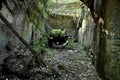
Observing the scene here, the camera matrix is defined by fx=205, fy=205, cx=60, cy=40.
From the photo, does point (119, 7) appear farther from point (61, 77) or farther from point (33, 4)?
point (33, 4)

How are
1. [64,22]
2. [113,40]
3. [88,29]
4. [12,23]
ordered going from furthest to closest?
1. [64,22]
2. [88,29]
3. [12,23]
4. [113,40]

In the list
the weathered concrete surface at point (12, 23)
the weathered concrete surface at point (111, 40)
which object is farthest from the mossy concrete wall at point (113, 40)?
the weathered concrete surface at point (12, 23)

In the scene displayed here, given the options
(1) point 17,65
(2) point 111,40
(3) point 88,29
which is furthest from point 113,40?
(3) point 88,29

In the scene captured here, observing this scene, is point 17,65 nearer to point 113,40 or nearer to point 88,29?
point 113,40

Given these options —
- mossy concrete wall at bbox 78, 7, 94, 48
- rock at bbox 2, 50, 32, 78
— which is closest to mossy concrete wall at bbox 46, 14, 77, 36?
mossy concrete wall at bbox 78, 7, 94, 48

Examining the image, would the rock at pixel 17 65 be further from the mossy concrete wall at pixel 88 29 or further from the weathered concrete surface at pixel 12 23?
the mossy concrete wall at pixel 88 29

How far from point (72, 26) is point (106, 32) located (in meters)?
12.5

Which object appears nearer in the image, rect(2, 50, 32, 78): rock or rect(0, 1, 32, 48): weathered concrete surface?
rect(2, 50, 32, 78): rock

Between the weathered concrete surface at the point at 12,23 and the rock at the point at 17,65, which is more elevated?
the weathered concrete surface at the point at 12,23

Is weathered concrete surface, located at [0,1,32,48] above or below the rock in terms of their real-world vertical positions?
above

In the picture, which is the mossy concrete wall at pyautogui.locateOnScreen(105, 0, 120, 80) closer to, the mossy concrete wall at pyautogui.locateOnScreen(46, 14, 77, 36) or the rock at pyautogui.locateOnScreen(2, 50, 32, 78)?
the rock at pyautogui.locateOnScreen(2, 50, 32, 78)

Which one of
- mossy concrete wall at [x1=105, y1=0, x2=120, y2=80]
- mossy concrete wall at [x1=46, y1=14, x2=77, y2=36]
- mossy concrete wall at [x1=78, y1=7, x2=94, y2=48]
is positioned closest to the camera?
mossy concrete wall at [x1=105, y1=0, x2=120, y2=80]

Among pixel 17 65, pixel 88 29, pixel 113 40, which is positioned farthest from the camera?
pixel 88 29

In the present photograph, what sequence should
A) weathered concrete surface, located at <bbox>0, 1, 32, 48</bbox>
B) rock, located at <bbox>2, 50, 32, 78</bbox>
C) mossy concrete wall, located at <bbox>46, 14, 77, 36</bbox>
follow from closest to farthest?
rock, located at <bbox>2, 50, 32, 78</bbox>, weathered concrete surface, located at <bbox>0, 1, 32, 48</bbox>, mossy concrete wall, located at <bbox>46, 14, 77, 36</bbox>
